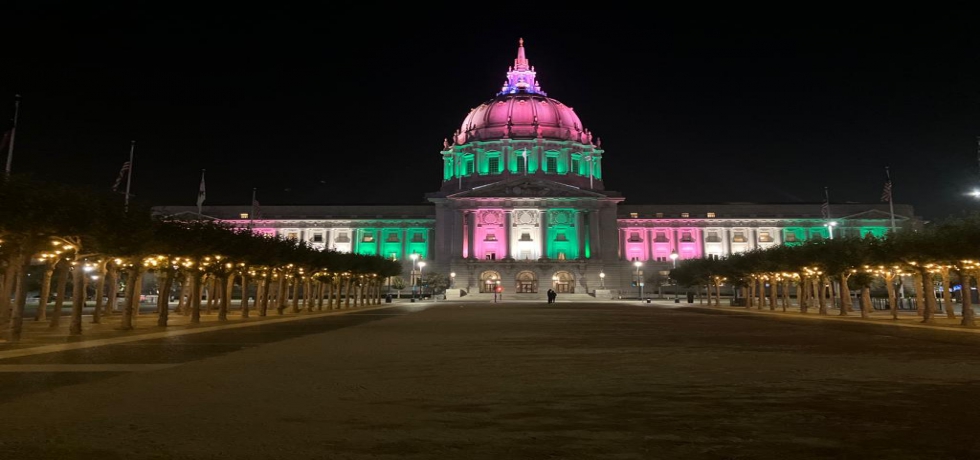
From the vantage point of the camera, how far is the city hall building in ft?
378

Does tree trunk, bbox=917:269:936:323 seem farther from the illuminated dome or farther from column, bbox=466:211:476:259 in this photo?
the illuminated dome

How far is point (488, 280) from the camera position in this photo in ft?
374

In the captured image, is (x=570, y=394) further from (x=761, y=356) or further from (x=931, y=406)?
(x=761, y=356)

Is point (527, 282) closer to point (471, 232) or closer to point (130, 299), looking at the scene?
point (471, 232)

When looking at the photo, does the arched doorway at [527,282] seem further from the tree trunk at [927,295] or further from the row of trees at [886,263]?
the tree trunk at [927,295]

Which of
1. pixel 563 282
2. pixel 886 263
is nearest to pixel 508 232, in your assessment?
pixel 563 282

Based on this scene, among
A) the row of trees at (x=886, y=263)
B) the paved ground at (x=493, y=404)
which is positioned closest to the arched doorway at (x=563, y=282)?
the row of trees at (x=886, y=263)

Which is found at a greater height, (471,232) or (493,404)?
(471,232)

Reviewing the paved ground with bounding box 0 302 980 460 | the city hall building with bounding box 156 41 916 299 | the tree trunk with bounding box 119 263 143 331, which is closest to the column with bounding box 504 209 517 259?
the city hall building with bounding box 156 41 916 299

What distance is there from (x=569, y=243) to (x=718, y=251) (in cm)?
3229

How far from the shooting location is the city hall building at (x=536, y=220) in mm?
115312

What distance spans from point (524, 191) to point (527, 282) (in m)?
17.1

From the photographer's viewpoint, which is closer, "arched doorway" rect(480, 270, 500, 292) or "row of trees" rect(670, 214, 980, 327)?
"row of trees" rect(670, 214, 980, 327)

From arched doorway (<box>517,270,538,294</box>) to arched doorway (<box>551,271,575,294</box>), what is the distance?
10.8ft
